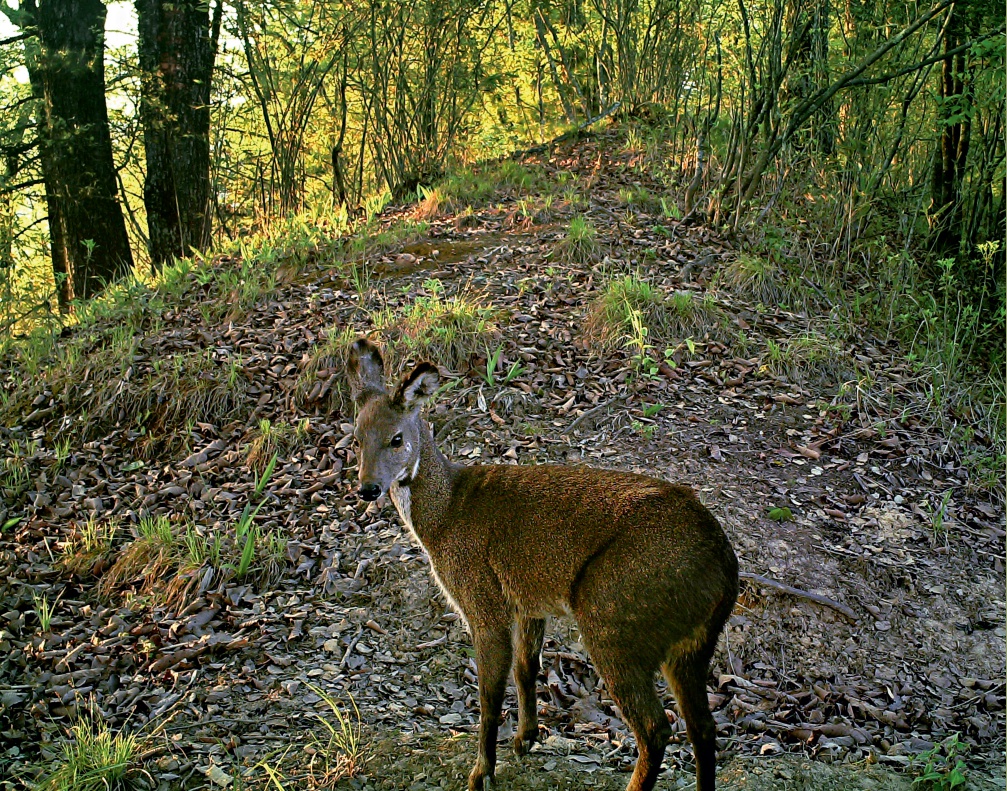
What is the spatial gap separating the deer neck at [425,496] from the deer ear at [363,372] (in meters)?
0.37

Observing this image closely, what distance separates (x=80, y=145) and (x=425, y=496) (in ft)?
29.7

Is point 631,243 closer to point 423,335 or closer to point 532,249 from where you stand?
point 532,249

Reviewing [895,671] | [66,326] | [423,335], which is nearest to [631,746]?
[895,671]

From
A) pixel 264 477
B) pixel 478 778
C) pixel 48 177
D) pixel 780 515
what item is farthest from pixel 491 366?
pixel 48 177

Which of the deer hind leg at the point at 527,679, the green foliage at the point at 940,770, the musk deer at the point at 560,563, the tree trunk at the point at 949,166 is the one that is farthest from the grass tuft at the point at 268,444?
the tree trunk at the point at 949,166

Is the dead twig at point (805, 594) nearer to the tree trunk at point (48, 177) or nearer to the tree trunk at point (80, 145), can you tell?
the tree trunk at point (48, 177)

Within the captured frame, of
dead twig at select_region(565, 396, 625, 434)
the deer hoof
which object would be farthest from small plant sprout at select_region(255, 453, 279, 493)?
the deer hoof

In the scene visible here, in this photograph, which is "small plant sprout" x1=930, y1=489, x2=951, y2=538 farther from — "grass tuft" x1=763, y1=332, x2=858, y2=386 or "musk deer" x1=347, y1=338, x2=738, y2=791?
"musk deer" x1=347, y1=338, x2=738, y2=791

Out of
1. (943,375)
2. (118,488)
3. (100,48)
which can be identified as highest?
(100,48)

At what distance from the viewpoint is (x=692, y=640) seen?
3.36m

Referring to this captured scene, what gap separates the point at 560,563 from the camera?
11.7 ft

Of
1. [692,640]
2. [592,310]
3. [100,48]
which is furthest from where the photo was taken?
[100,48]

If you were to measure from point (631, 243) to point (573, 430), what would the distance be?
3.35m

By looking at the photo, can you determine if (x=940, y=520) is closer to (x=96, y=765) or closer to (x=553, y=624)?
(x=553, y=624)
